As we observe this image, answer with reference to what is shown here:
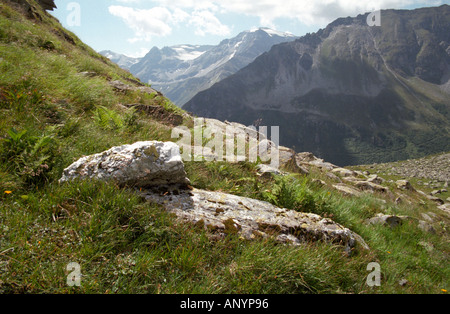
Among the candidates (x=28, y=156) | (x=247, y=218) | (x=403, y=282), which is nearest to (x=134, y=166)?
(x=28, y=156)

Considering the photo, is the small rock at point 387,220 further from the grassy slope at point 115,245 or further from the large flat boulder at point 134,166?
the large flat boulder at point 134,166

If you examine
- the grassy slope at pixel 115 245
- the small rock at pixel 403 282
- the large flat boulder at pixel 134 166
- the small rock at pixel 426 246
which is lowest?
the small rock at pixel 426 246

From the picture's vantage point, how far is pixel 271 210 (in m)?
4.70

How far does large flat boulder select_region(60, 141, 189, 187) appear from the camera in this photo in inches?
150

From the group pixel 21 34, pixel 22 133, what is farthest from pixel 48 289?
pixel 21 34

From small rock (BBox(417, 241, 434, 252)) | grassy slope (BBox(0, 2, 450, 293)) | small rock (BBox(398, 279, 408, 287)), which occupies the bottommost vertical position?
small rock (BBox(417, 241, 434, 252))

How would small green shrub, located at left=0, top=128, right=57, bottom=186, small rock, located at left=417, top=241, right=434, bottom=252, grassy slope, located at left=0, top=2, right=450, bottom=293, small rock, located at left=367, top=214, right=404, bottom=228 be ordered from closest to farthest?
grassy slope, located at left=0, top=2, right=450, bottom=293 < small green shrub, located at left=0, top=128, right=57, bottom=186 < small rock, located at left=417, top=241, right=434, bottom=252 < small rock, located at left=367, top=214, right=404, bottom=228

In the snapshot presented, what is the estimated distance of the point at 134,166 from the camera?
396 centimetres

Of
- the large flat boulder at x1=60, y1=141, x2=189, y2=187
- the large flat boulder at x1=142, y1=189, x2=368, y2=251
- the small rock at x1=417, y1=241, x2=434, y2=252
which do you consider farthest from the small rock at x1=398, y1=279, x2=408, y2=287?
the large flat boulder at x1=60, y1=141, x2=189, y2=187

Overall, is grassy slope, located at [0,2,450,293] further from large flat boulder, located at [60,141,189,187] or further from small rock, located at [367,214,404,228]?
small rock, located at [367,214,404,228]

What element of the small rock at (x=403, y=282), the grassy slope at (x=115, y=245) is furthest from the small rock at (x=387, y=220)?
the small rock at (x=403, y=282)

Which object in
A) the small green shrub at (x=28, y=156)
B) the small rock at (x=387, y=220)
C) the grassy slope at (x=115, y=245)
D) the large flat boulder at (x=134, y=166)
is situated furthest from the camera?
the small rock at (x=387, y=220)

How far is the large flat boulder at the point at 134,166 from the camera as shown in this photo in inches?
150

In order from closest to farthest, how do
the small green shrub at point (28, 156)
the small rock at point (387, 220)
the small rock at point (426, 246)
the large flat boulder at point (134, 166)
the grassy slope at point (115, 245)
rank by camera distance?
the grassy slope at point (115, 245), the small green shrub at point (28, 156), the large flat boulder at point (134, 166), the small rock at point (426, 246), the small rock at point (387, 220)
